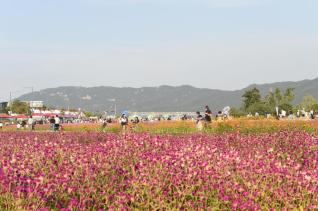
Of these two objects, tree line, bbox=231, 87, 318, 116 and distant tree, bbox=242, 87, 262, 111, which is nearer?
tree line, bbox=231, 87, 318, 116

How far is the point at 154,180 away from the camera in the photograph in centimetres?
738

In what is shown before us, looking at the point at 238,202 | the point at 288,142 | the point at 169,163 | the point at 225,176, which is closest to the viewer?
the point at 238,202

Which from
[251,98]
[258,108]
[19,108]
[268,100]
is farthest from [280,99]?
[19,108]

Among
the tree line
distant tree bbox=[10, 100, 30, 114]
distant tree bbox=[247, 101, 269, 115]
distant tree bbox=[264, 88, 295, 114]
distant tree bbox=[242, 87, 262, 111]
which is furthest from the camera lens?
distant tree bbox=[10, 100, 30, 114]

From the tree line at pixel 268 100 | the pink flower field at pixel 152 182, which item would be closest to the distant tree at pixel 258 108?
the tree line at pixel 268 100

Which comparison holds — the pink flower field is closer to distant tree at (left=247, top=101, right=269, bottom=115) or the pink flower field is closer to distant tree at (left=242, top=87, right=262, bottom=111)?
distant tree at (left=247, top=101, right=269, bottom=115)

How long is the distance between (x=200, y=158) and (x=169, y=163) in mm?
666

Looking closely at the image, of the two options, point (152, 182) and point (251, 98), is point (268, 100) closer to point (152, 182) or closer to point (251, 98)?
point (251, 98)

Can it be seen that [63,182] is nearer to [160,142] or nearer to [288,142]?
[160,142]

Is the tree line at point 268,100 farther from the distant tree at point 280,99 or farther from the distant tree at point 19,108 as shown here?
the distant tree at point 19,108

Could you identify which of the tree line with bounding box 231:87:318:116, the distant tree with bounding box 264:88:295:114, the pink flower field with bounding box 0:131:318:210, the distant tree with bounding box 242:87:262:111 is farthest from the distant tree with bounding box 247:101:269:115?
the pink flower field with bounding box 0:131:318:210

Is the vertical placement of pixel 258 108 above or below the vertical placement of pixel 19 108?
below

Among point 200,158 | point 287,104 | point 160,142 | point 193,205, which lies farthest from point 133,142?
point 287,104

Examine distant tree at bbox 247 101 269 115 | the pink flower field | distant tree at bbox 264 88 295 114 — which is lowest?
the pink flower field
